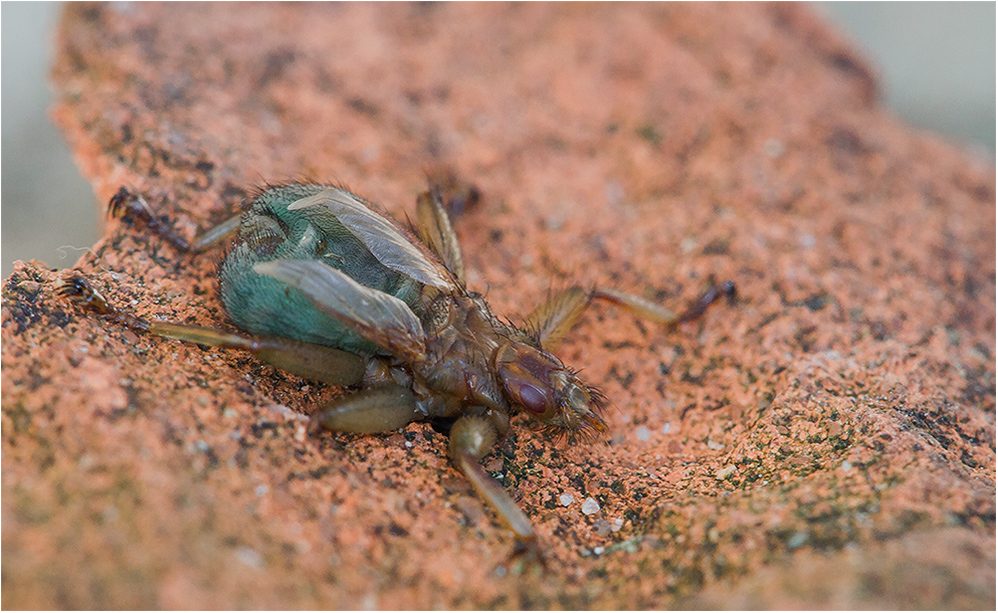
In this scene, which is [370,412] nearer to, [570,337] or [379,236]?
[379,236]

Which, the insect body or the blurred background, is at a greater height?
the blurred background

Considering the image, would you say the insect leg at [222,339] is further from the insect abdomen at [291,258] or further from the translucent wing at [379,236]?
the translucent wing at [379,236]

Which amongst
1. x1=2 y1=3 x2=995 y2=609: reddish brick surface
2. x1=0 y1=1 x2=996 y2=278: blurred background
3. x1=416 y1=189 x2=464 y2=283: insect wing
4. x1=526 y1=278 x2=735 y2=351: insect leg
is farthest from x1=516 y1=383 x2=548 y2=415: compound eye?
x1=0 y1=1 x2=996 y2=278: blurred background

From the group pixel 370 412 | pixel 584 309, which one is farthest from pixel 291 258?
pixel 584 309

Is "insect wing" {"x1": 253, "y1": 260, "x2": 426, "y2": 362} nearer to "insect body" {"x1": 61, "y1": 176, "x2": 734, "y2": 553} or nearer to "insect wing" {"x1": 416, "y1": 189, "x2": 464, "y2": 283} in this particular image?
"insect body" {"x1": 61, "y1": 176, "x2": 734, "y2": 553}

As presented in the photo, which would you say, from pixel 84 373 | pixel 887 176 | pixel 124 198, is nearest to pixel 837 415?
pixel 887 176

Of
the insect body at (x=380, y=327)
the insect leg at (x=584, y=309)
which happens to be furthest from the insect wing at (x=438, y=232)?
the insect leg at (x=584, y=309)

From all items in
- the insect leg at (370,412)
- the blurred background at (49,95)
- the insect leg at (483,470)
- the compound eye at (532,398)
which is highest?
the blurred background at (49,95)
